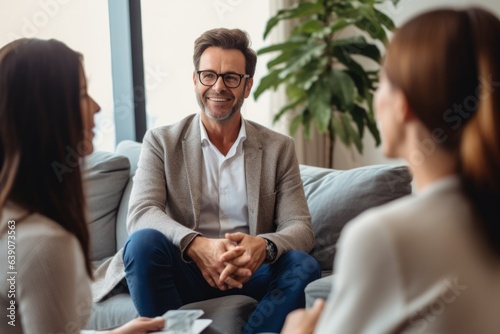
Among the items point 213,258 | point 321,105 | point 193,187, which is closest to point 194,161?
point 193,187

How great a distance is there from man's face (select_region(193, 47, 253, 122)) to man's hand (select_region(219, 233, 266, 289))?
0.50 meters

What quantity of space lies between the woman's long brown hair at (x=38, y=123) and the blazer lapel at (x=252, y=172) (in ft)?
3.95

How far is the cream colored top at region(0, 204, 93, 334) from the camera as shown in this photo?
97 centimetres

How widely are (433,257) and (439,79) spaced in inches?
8.5

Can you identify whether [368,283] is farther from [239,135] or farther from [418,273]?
[239,135]

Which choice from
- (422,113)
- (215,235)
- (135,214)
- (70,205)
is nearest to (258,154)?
(215,235)

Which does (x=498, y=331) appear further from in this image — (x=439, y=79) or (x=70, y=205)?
(x=70, y=205)

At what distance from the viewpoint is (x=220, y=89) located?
2.35 m

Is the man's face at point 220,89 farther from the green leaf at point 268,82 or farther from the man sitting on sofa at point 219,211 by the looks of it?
the green leaf at point 268,82

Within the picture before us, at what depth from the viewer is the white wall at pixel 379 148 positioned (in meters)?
3.50

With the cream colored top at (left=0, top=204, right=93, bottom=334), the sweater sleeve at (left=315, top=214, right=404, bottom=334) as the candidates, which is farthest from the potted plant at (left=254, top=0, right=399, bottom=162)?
the sweater sleeve at (left=315, top=214, right=404, bottom=334)

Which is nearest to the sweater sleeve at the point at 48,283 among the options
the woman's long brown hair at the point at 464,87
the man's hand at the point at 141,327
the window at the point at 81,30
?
the man's hand at the point at 141,327

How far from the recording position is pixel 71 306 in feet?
3.33

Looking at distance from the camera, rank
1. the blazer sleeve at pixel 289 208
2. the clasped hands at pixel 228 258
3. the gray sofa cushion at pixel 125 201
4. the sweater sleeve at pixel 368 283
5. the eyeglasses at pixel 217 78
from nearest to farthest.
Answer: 1. the sweater sleeve at pixel 368 283
2. the clasped hands at pixel 228 258
3. the blazer sleeve at pixel 289 208
4. the eyeglasses at pixel 217 78
5. the gray sofa cushion at pixel 125 201
